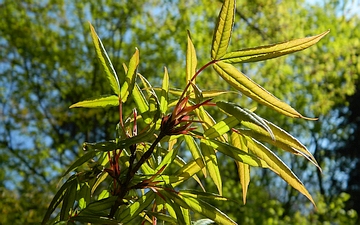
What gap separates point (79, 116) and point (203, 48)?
4.96ft

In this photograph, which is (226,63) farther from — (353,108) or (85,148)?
(353,108)

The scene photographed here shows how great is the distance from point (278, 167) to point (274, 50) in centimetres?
12

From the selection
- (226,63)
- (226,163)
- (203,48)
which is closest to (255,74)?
(203,48)

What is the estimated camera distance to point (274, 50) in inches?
18.6

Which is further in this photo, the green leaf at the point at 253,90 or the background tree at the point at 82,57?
the background tree at the point at 82,57

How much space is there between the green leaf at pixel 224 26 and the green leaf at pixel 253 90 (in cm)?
2

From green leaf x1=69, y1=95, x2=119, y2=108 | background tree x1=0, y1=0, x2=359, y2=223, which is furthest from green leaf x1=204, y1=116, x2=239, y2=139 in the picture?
background tree x1=0, y1=0, x2=359, y2=223

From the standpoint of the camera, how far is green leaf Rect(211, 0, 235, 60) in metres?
0.47

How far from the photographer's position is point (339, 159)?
793 cm

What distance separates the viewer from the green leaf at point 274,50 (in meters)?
0.47

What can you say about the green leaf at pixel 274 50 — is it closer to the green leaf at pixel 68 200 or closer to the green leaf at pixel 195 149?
the green leaf at pixel 195 149

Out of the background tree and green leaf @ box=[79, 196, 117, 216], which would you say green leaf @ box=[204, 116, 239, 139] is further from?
the background tree

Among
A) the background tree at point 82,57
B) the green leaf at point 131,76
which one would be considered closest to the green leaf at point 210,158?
the green leaf at point 131,76

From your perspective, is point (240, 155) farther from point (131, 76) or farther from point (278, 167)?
point (131, 76)
